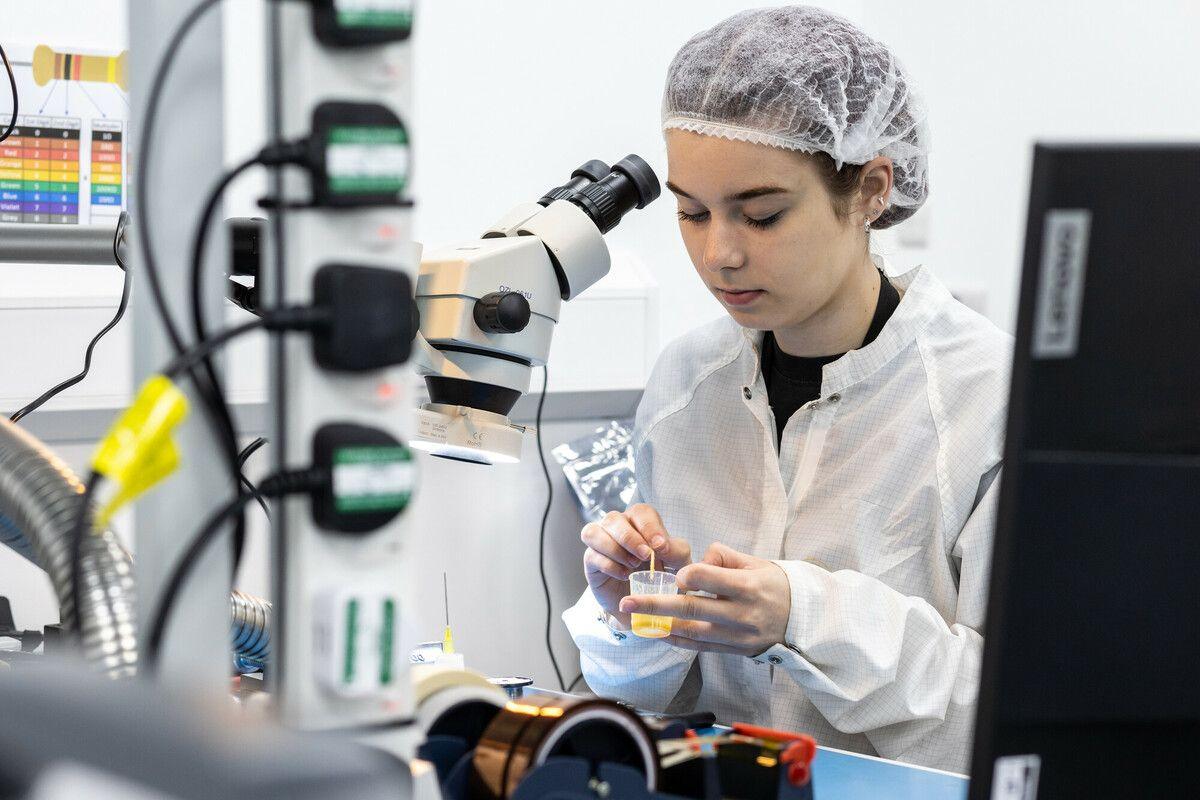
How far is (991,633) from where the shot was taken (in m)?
0.59

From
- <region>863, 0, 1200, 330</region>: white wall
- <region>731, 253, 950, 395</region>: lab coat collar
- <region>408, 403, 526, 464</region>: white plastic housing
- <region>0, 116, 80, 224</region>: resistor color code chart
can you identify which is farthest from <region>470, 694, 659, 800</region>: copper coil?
<region>863, 0, 1200, 330</region>: white wall

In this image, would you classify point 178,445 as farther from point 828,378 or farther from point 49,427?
point 49,427

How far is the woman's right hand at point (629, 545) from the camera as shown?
1.53 meters

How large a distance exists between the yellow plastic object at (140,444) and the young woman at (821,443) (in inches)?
34.1

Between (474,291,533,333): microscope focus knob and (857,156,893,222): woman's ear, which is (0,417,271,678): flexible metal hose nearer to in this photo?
(474,291,533,333): microscope focus knob

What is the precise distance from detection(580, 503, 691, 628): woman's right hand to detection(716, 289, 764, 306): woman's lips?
293mm

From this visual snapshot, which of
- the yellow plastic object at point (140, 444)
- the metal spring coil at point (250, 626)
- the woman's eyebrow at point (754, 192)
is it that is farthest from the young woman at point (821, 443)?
the yellow plastic object at point (140, 444)

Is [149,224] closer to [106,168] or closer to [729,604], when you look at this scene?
[729,604]

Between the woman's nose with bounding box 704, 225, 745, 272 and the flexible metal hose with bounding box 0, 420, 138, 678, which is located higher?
the woman's nose with bounding box 704, 225, 745, 272

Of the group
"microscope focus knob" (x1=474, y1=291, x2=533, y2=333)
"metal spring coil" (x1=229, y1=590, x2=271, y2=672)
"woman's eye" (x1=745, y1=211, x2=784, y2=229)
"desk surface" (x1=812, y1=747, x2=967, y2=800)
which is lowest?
"desk surface" (x1=812, y1=747, x2=967, y2=800)

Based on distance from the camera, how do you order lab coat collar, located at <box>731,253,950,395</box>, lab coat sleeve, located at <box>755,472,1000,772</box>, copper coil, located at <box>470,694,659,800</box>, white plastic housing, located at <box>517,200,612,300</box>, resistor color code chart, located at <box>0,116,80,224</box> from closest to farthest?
1. copper coil, located at <box>470,694,659,800</box>
2. white plastic housing, located at <box>517,200,612,300</box>
3. lab coat sleeve, located at <box>755,472,1000,772</box>
4. lab coat collar, located at <box>731,253,950,395</box>
5. resistor color code chart, located at <box>0,116,80,224</box>

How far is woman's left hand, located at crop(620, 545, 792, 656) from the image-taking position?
1.37 m

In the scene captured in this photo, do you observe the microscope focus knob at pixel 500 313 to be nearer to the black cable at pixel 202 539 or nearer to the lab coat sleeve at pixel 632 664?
the black cable at pixel 202 539

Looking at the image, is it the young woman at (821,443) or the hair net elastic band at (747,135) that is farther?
the hair net elastic band at (747,135)
